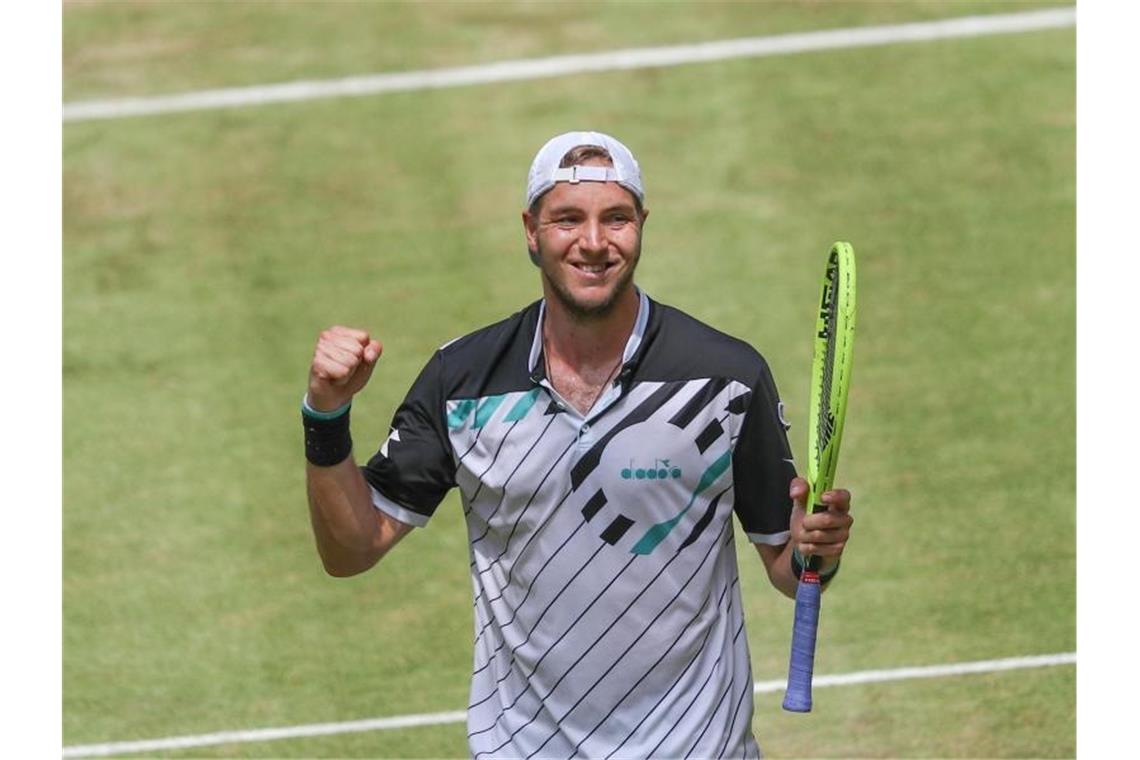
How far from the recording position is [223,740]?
9.82m

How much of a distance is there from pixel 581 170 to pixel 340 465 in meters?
1.07

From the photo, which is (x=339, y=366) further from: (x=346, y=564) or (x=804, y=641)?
(x=804, y=641)

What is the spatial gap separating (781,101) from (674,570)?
24.6 ft

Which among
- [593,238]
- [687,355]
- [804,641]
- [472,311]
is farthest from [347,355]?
[472,311]

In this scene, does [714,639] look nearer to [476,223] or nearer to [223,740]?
[223,740]

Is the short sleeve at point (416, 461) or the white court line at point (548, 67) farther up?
the white court line at point (548, 67)

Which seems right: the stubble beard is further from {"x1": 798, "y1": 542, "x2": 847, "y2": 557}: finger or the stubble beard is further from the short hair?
{"x1": 798, "y1": 542, "x2": 847, "y2": 557}: finger

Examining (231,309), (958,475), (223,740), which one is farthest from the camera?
(231,309)

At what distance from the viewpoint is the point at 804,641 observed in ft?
21.7

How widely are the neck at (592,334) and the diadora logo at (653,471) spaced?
1.04ft

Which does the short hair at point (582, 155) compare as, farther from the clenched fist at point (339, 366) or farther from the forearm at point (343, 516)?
the forearm at point (343, 516)

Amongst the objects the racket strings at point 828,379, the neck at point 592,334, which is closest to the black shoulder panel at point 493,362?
the neck at point 592,334

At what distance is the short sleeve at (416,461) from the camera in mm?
6879

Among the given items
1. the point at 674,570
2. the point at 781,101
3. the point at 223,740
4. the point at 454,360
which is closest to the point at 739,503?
the point at 674,570
